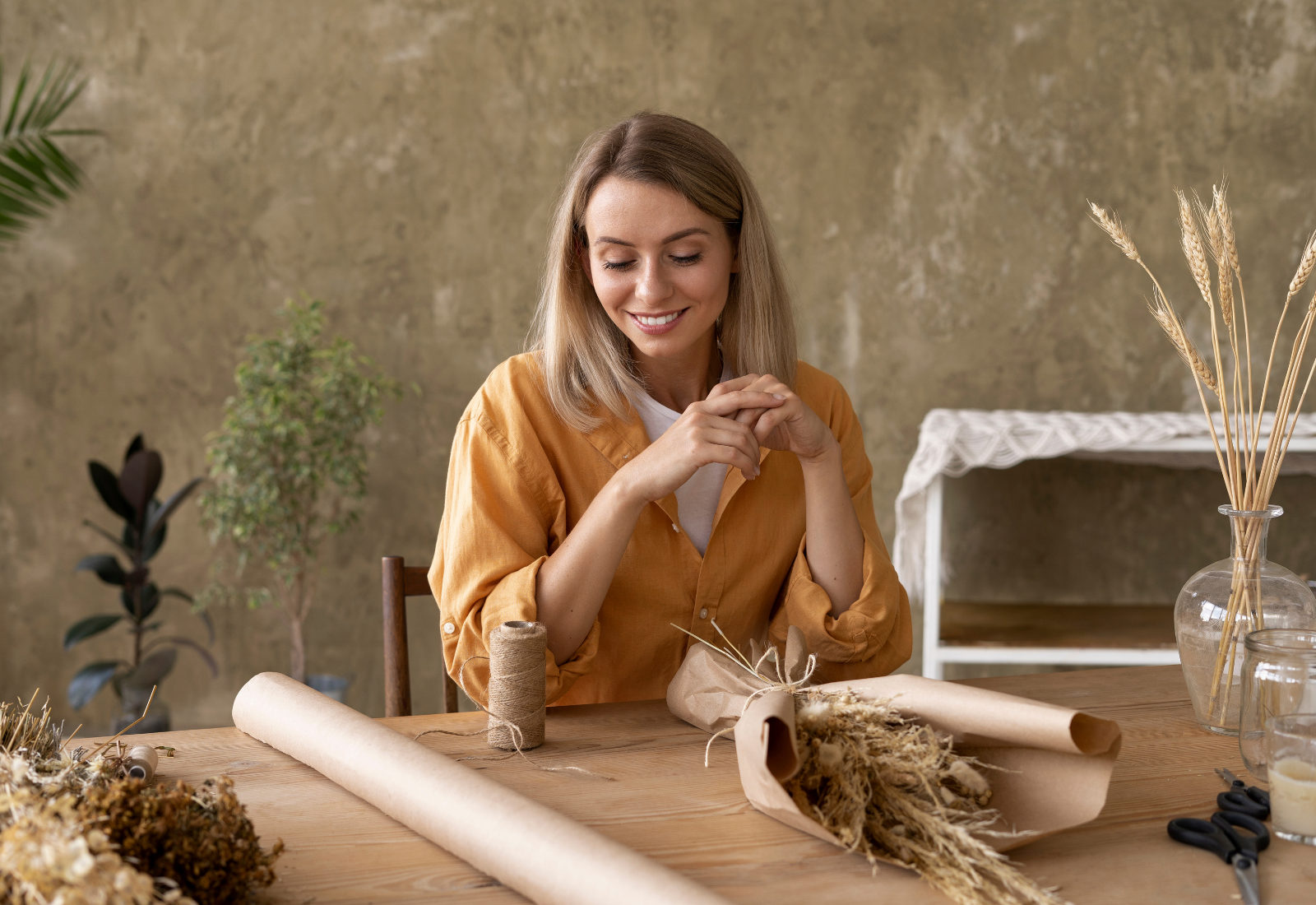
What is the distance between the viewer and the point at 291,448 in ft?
9.35

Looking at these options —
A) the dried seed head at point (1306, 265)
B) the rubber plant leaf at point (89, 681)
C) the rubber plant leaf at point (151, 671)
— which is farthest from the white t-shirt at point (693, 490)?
the rubber plant leaf at point (89, 681)

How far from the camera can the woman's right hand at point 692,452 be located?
133cm

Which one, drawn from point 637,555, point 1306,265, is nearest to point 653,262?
point 637,555

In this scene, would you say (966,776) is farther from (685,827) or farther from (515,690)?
(515,690)

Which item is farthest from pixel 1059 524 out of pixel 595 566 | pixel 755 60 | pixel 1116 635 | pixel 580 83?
pixel 595 566

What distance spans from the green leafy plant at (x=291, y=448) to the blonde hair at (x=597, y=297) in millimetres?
1349

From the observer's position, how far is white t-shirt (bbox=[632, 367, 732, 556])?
159cm

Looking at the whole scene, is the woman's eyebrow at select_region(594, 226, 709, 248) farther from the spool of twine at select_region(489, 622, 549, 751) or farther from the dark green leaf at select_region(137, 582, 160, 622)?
the dark green leaf at select_region(137, 582, 160, 622)

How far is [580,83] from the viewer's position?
10.7 feet

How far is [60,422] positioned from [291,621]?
38.3 inches

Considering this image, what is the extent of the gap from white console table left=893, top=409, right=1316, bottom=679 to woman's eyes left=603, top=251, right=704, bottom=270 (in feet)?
4.25

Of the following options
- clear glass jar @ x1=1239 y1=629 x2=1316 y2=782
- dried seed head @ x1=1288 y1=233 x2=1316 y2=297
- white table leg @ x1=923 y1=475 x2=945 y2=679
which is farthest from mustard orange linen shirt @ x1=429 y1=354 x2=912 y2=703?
white table leg @ x1=923 y1=475 x2=945 y2=679

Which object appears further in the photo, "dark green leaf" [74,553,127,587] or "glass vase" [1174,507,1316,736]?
"dark green leaf" [74,553,127,587]

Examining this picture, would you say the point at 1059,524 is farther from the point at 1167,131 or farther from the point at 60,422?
the point at 60,422
